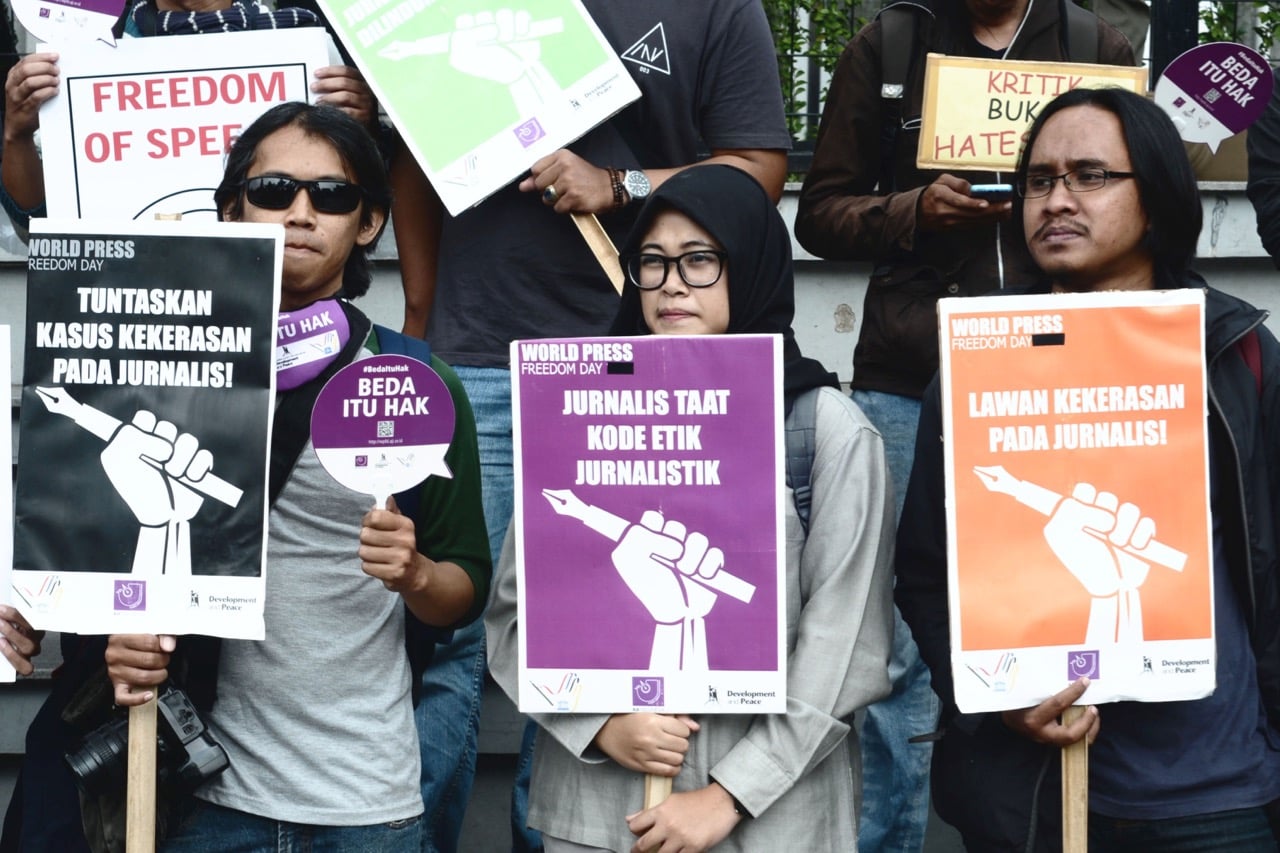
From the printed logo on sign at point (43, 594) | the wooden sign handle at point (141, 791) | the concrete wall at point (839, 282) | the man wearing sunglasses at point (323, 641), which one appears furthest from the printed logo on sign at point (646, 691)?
the concrete wall at point (839, 282)

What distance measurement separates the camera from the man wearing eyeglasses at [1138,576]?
288 centimetres

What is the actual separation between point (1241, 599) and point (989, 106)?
149 cm

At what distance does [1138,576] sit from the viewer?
286 centimetres

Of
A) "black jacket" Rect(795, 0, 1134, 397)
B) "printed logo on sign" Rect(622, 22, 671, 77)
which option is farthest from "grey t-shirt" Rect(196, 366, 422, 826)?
"black jacket" Rect(795, 0, 1134, 397)

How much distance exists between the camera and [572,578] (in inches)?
117

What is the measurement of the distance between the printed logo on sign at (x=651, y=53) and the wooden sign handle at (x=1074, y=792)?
187cm

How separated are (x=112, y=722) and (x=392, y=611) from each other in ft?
1.64

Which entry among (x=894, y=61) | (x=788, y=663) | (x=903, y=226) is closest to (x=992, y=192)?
(x=903, y=226)

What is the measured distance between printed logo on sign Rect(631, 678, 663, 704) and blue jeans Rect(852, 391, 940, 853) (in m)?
1.44

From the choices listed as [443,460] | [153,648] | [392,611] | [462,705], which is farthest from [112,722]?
[462,705]

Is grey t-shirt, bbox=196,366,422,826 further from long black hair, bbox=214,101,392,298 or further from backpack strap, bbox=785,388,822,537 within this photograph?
backpack strap, bbox=785,388,822,537

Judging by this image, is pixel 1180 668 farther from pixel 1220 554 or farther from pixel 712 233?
pixel 712 233

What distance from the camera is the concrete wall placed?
5.61m

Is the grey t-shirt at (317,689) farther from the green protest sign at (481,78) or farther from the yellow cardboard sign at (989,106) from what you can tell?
the yellow cardboard sign at (989,106)
